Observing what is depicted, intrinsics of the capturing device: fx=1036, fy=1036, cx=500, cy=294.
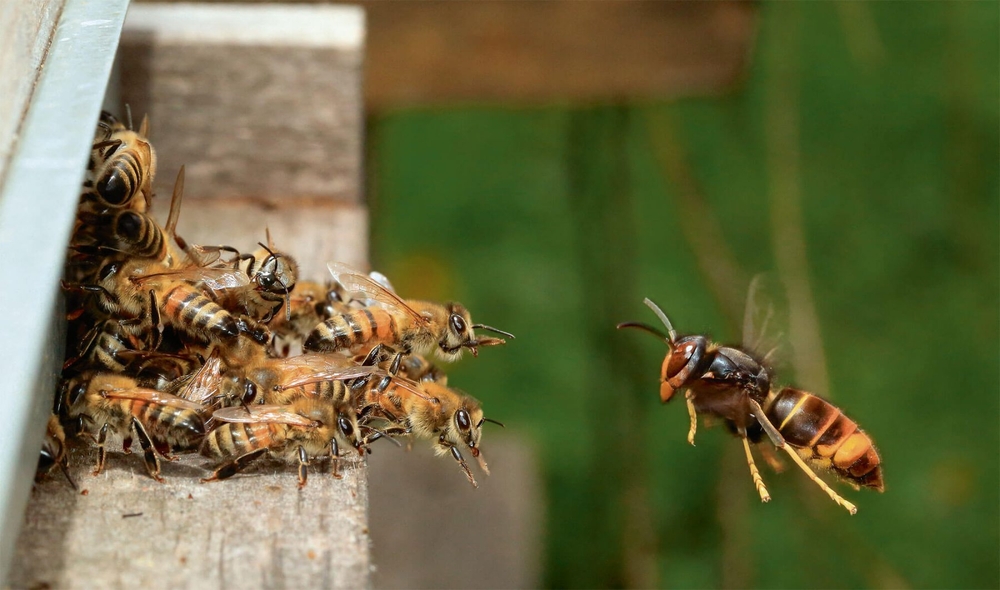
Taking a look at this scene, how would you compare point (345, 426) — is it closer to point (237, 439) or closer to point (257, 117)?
point (237, 439)

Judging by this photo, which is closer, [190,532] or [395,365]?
[190,532]

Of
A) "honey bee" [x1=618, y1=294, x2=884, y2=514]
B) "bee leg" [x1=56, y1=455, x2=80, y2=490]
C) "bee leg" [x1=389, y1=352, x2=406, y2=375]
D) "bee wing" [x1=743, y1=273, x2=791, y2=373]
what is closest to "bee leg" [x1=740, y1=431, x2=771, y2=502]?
"honey bee" [x1=618, y1=294, x2=884, y2=514]

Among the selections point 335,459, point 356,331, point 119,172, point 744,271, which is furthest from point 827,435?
point 744,271

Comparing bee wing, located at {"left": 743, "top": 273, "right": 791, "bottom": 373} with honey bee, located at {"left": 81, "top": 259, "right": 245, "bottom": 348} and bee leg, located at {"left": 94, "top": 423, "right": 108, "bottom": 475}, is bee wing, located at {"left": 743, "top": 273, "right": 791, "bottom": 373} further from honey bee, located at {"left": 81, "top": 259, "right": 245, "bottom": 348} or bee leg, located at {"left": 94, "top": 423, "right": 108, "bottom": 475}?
bee leg, located at {"left": 94, "top": 423, "right": 108, "bottom": 475}

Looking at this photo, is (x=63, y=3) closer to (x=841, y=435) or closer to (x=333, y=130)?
(x=333, y=130)

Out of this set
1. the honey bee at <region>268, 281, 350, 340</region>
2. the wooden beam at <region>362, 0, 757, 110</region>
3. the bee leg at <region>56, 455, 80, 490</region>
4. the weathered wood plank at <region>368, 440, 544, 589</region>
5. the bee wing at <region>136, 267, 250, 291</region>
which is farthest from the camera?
the weathered wood plank at <region>368, 440, 544, 589</region>

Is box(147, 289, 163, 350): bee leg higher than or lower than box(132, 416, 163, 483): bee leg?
higher
